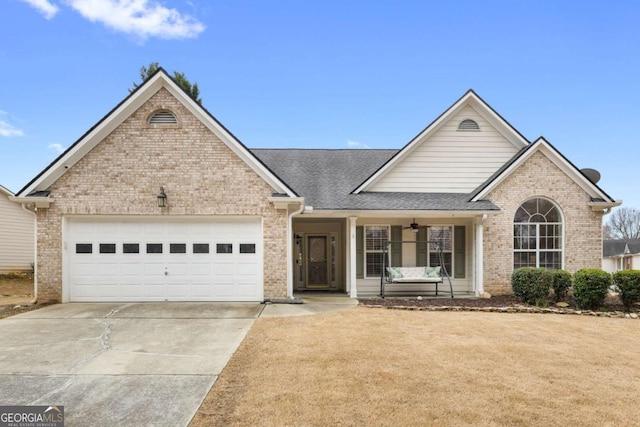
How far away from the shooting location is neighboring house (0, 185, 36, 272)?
2075 cm

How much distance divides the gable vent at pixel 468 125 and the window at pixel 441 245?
364cm

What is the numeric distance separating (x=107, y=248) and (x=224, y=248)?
10.8ft

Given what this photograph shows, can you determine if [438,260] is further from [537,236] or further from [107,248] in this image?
[107,248]

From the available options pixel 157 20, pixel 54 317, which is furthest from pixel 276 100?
pixel 54 317

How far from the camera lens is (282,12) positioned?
14.6m

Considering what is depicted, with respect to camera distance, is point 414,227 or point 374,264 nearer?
point 414,227

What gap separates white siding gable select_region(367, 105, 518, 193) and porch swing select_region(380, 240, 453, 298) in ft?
7.01

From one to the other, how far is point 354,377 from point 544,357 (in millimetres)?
3268

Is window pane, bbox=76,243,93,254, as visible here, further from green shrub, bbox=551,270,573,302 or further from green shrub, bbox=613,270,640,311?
green shrub, bbox=613,270,640,311

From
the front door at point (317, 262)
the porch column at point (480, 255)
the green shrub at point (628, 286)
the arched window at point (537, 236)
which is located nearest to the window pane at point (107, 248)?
the front door at point (317, 262)

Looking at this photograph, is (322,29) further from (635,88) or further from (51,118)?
(635,88)

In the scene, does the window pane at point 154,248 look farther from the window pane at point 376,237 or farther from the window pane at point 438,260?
the window pane at point 438,260

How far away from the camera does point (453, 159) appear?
13.5m

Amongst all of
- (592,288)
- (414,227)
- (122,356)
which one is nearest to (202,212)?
(122,356)
